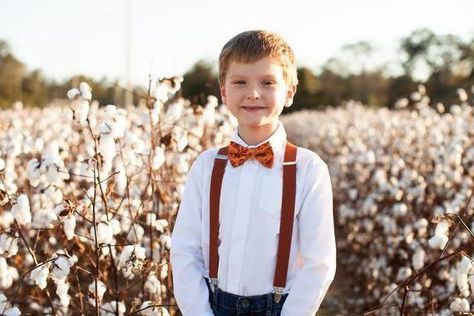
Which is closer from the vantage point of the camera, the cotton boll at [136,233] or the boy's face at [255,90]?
the boy's face at [255,90]

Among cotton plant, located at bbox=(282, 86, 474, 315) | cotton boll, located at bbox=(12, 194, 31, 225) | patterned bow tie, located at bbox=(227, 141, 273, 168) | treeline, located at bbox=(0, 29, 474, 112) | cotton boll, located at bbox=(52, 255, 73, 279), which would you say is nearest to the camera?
patterned bow tie, located at bbox=(227, 141, 273, 168)

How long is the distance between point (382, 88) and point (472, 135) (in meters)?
35.1

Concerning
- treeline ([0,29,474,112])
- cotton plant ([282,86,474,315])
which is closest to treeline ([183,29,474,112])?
treeline ([0,29,474,112])

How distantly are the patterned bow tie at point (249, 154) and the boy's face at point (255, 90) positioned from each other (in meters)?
0.07

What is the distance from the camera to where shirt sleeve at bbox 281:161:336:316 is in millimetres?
1940

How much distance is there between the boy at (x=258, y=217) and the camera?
1.97 metres

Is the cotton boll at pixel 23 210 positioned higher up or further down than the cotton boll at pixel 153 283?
higher up

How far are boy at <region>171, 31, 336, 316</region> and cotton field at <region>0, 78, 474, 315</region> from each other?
1.36ft

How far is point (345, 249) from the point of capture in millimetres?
7207

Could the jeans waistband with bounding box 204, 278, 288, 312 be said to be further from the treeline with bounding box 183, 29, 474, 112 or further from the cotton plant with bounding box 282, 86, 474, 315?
the treeline with bounding box 183, 29, 474, 112

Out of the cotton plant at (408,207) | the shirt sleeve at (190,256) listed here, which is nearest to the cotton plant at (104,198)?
the shirt sleeve at (190,256)

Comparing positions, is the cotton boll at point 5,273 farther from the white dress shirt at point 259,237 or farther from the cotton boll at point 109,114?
the white dress shirt at point 259,237

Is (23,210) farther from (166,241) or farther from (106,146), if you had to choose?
(166,241)

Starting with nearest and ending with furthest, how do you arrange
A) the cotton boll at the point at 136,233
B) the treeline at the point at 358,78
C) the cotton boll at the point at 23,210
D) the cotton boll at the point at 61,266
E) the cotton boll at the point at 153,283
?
the cotton boll at the point at 61,266 → the cotton boll at the point at 23,210 → the cotton boll at the point at 153,283 → the cotton boll at the point at 136,233 → the treeline at the point at 358,78
